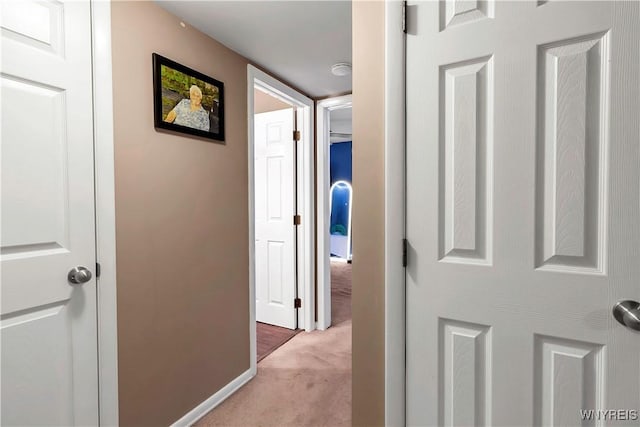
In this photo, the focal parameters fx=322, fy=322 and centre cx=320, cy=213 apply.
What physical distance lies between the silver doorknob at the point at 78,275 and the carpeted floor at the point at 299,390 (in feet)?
3.48

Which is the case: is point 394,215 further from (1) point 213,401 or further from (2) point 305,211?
(2) point 305,211

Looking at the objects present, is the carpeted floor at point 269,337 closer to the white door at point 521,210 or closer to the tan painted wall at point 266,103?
the white door at point 521,210

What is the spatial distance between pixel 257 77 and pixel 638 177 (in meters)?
2.08

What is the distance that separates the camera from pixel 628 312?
32.3 inches

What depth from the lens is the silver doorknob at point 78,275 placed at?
1290 millimetres

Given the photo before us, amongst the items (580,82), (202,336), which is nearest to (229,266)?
(202,336)

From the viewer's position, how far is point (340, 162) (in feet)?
21.4

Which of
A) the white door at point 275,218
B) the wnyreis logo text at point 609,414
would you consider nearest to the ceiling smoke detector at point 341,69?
the white door at point 275,218

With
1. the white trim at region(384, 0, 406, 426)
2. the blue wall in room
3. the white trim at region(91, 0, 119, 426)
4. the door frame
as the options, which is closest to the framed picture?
the white trim at region(91, 0, 119, 426)

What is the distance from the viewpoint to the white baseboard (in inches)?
69.3

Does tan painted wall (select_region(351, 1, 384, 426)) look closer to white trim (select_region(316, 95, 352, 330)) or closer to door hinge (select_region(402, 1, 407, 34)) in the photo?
door hinge (select_region(402, 1, 407, 34))

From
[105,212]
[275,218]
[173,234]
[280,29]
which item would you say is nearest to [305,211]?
[275,218]

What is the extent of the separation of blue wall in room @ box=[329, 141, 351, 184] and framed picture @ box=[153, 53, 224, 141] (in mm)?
4560

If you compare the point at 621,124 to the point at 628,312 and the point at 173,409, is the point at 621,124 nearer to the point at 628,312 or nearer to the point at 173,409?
the point at 628,312
